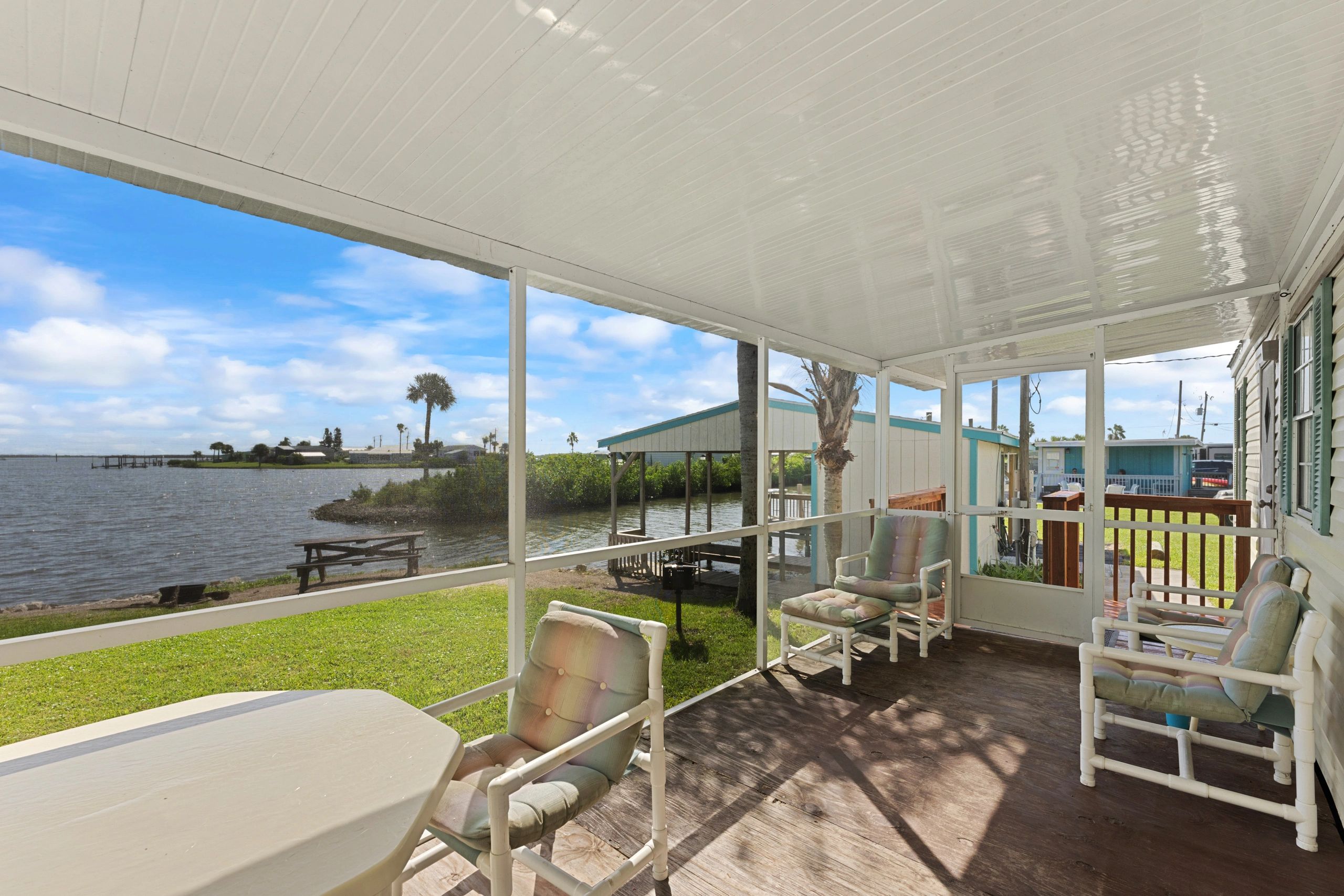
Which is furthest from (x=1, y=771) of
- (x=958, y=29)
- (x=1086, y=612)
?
(x=1086, y=612)

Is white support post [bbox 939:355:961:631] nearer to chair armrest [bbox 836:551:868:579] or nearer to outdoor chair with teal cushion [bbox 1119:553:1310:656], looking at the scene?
chair armrest [bbox 836:551:868:579]

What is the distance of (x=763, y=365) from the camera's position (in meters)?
4.29

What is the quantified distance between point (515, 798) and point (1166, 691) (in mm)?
2590

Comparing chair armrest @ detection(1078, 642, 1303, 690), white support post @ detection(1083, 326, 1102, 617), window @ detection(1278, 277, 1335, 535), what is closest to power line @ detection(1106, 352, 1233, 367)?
white support post @ detection(1083, 326, 1102, 617)

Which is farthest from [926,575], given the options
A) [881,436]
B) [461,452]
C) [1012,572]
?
[461,452]

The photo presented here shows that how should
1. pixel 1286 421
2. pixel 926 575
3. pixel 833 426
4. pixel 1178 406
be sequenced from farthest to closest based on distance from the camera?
pixel 833 426 → pixel 1178 406 → pixel 926 575 → pixel 1286 421

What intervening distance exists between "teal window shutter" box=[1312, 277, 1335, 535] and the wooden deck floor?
4.01 feet

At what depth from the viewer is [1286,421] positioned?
3.39m

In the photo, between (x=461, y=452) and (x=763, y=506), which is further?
(x=763, y=506)

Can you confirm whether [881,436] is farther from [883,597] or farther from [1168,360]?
[1168,360]

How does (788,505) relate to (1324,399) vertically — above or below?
below

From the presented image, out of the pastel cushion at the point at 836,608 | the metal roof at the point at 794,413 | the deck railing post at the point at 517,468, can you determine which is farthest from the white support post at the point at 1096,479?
the deck railing post at the point at 517,468

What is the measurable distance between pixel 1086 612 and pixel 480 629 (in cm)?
474

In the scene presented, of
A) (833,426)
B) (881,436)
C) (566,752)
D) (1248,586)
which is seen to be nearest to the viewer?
(566,752)
